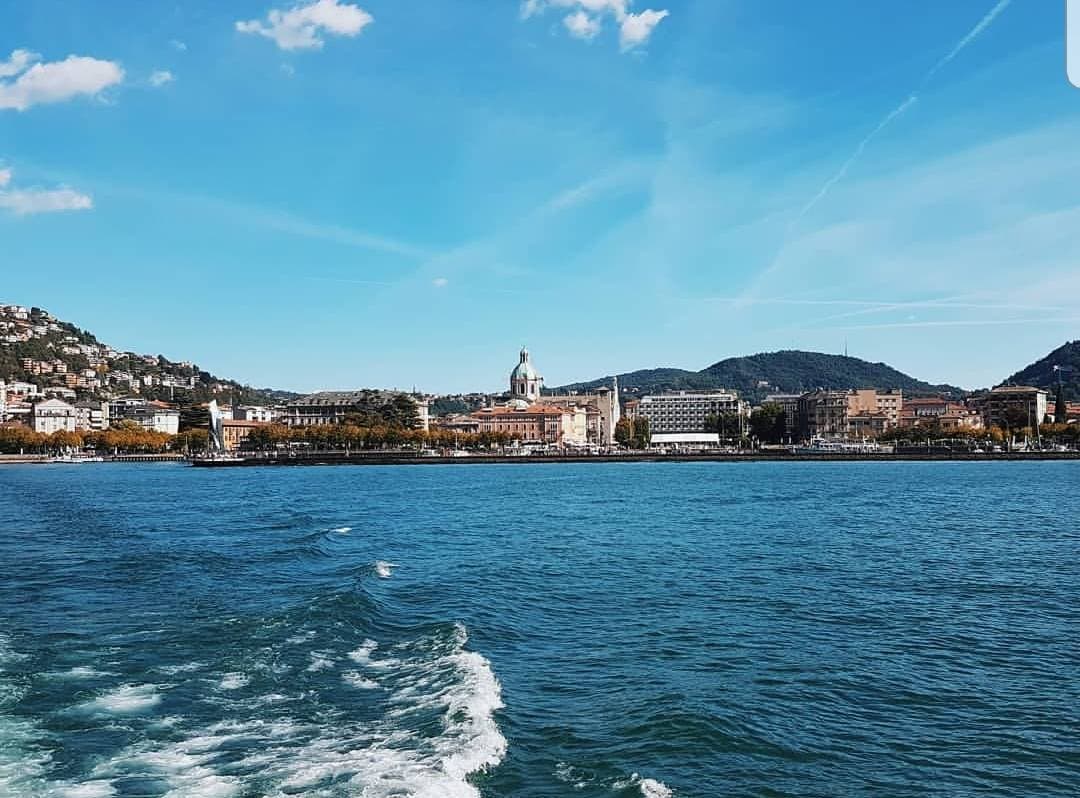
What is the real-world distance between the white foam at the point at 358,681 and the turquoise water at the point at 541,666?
6cm

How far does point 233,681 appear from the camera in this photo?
12.4m

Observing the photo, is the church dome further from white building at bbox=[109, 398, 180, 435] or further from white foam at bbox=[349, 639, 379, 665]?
white foam at bbox=[349, 639, 379, 665]

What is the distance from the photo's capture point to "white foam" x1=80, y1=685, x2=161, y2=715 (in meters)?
11.1

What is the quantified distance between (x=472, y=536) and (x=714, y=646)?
17154mm

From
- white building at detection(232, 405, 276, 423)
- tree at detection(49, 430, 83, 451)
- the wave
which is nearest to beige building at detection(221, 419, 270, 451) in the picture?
tree at detection(49, 430, 83, 451)

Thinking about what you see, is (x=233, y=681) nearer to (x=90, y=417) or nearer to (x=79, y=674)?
(x=79, y=674)

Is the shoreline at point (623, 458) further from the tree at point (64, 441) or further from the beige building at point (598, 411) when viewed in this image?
the beige building at point (598, 411)

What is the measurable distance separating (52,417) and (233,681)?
157m

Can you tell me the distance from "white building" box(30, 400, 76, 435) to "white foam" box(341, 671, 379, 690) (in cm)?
15385

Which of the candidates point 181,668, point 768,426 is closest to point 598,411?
point 768,426

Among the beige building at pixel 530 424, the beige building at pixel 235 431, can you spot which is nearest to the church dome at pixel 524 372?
the beige building at pixel 530 424

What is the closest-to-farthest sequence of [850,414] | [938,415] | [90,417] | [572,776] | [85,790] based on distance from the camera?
[85,790], [572,776], [938,415], [850,414], [90,417]

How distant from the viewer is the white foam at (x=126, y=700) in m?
11.1

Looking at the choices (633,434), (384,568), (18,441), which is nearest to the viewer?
(384,568)
